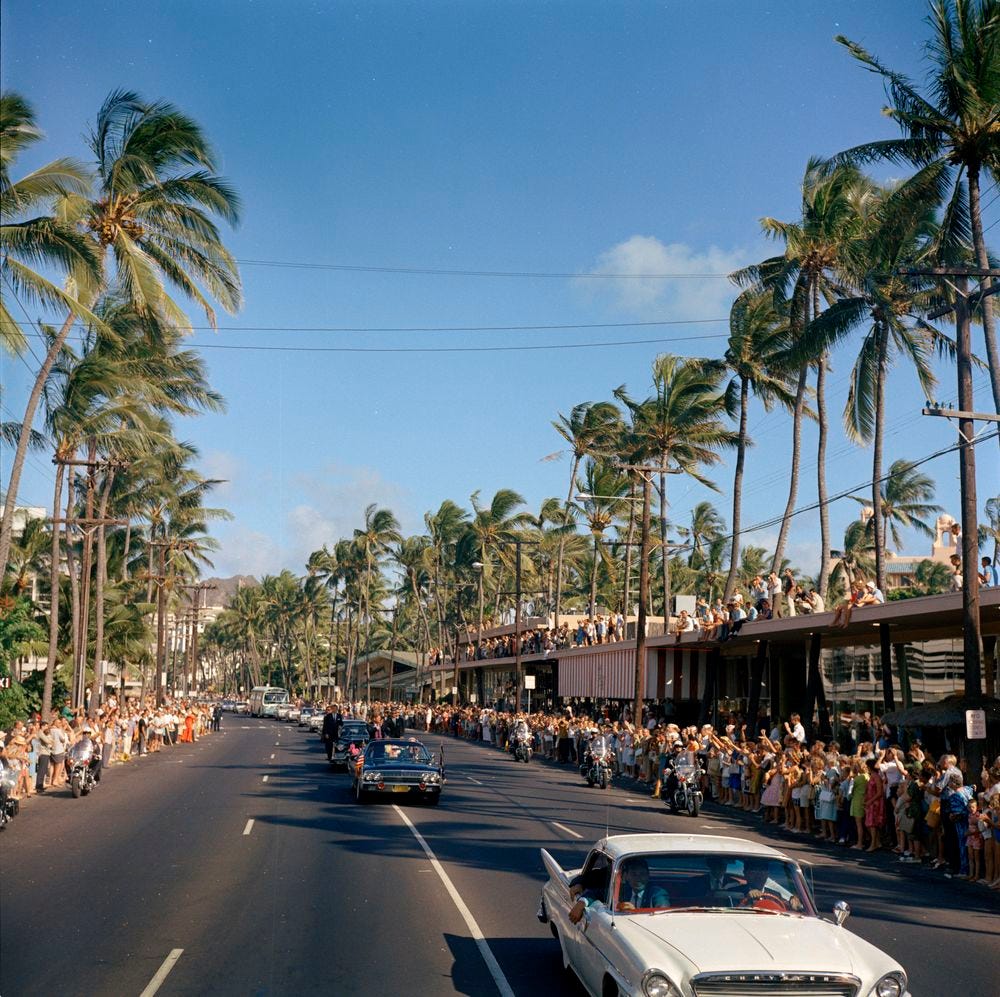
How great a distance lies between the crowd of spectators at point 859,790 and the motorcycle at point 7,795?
14.2m

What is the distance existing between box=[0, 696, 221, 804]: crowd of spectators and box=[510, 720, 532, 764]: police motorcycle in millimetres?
13992

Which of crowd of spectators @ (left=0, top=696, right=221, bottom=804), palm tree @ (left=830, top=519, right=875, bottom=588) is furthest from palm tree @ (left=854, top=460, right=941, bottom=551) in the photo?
crowd of spectators @ (left=0, top=696, right=221, bottom=804)

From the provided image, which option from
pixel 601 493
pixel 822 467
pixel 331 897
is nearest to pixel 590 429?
pixel 601 493

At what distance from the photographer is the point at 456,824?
70.4 ft

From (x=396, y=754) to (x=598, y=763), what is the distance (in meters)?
8.40

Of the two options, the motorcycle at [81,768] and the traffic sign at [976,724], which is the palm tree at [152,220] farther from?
the traffic sign at [976,724]

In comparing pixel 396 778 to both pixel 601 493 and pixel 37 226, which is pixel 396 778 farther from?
pixel 601 493

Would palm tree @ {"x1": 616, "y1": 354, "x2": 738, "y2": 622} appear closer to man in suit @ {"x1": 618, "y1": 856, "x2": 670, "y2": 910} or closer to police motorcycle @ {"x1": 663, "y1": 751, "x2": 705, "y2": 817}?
police motorcycle @ {"x1": 663, "y1": 751, "x2": 705, "y2": 817}

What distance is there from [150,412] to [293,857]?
110 ft

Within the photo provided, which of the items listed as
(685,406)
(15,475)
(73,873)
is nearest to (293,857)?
(73,873)

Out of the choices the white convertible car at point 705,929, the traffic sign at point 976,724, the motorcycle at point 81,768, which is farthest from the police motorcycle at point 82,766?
the white convertible car at point 705,929

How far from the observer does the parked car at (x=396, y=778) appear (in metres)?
24.8

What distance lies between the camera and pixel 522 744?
44531 millimetres

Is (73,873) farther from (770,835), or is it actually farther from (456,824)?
(770,835)
